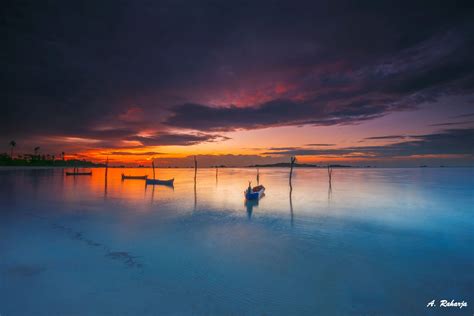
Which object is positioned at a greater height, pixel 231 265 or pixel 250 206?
pixel 231 265

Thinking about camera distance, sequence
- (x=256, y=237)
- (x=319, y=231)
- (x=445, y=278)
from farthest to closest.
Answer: (x=319, y=231) < (x=256, y=237) < (x=445, y=278)

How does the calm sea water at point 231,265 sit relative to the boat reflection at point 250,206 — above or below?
Answer: above

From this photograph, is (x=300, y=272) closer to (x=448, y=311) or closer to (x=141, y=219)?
(x=448, y=311)

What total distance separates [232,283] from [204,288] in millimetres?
972

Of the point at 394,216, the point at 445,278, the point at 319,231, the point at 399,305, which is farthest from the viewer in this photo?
the point at 394,216

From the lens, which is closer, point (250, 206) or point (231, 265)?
point (231, 265)

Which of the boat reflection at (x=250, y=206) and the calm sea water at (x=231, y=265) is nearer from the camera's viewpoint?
the calm sea water at (x=231, y=265)

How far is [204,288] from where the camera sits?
24.8ft

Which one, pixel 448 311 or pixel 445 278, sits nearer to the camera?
pixel 448 311

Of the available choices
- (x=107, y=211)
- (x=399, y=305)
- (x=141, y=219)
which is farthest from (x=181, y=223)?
(x=399, y=305)

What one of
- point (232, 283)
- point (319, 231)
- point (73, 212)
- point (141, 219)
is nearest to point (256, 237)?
point (319, 231)

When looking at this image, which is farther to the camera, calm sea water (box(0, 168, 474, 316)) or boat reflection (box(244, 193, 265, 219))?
boat reflection (box(244, 193, 265, 219))

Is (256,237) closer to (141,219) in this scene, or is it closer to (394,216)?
Result: (141,219)

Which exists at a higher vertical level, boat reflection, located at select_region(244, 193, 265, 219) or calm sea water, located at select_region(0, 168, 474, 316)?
calm sea water, located at select_region(0, 168, 474, 316)
